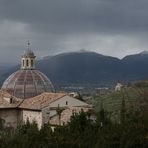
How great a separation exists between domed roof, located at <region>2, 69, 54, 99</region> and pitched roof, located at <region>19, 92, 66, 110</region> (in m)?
4.73

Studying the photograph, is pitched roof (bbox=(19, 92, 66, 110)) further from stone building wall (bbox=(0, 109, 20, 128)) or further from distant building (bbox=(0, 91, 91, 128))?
stone building wall (bbox=(0, 109, 20, 128))

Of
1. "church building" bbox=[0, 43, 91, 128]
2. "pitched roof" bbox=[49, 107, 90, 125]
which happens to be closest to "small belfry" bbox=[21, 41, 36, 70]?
"church building" bbox=[0, 43, 91, 128]

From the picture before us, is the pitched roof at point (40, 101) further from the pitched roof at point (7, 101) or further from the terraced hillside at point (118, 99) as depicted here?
the terraced hillside at point (118, 99)

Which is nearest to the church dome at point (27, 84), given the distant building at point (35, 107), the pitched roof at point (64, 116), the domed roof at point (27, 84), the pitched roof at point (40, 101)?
the domed roof at point (27, 84)

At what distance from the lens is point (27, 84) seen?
198 feet

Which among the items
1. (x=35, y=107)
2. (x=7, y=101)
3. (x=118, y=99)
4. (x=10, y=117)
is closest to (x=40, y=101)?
(x=35, y=107)

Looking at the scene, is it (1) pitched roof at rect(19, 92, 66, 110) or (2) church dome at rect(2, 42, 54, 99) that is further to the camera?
(2) church dome at rect(2, 42, 54, 99)

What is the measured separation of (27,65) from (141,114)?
2521cm

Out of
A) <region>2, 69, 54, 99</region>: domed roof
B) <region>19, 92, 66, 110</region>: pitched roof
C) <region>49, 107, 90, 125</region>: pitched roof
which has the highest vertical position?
<region>2, 69, 54, 99</region>: domed roof

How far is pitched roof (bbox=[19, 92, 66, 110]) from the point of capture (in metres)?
52.6

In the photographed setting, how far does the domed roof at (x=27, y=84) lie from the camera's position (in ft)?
198

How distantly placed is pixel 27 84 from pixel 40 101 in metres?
7.38

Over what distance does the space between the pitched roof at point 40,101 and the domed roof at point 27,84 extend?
186 inches

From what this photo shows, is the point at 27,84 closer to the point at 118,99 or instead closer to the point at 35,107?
the point at 35,107
